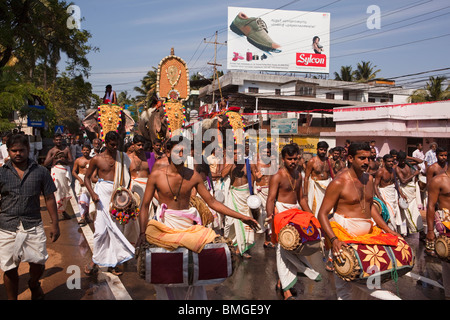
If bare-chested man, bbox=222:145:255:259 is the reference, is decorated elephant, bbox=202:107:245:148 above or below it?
above

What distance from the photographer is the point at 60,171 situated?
997cm

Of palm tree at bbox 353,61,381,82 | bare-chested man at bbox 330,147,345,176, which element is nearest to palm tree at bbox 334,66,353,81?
palm tree at bbox 353,61,381,82

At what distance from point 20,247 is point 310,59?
45262 mm

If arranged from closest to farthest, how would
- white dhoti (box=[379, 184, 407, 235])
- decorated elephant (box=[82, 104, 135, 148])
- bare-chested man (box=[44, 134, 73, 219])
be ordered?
white dhoti (box=[379, 184, 407, 235]), decorated elephant (box=[82, 104, 135, 148]), bare-chested man (box=[44, 134, 73, 219])

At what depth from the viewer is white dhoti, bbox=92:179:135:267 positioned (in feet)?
19.0

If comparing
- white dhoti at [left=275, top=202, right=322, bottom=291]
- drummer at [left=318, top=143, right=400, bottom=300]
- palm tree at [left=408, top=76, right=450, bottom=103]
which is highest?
Result: palm tree at [left=408, top=76, right=450, bottom=103]

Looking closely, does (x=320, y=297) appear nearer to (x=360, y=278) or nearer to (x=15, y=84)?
(x=360, y=278)

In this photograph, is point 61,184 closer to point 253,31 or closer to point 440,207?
point 440,207

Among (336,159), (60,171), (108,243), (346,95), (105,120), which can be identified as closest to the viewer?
(108,243)

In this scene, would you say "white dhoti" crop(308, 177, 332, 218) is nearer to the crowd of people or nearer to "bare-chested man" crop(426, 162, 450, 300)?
the crowd of people

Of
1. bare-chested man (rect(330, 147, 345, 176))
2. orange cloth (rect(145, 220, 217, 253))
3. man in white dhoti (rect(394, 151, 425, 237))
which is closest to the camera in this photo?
orange cloth (rect(145, 220, 217, 253))

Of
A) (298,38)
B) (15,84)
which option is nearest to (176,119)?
(15,84)

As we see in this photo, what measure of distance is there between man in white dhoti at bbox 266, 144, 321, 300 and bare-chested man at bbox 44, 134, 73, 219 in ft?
20.7

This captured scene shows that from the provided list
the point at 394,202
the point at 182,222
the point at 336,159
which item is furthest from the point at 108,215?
the point at 394,202
